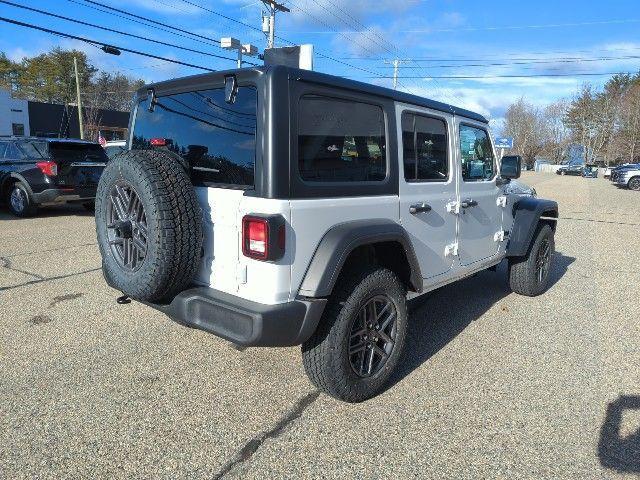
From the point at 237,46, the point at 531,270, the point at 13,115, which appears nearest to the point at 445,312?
the point at 531,270

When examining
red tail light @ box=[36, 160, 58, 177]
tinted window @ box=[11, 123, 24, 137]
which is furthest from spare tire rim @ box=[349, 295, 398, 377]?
tinted window @ box=[11, 123, 24, 137]

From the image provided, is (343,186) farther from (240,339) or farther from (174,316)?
(174,316)

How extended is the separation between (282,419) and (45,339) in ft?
7.38

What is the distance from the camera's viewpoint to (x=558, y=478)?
2.38m

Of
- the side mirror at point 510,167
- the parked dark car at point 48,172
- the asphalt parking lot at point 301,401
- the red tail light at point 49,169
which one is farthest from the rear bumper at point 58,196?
the side mirror at point 510,167

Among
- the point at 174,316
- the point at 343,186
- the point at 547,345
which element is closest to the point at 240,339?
the point at 174,316

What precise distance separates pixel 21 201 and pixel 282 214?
9568 mm

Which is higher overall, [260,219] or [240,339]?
Result: [260,219]

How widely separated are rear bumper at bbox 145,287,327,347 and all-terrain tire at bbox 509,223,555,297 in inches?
132

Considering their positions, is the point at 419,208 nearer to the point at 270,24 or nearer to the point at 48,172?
the point at 48,172

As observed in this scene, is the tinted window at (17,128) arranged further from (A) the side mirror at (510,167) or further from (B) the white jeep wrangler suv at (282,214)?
(A) the side mirror at (510,167)

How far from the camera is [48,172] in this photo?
961cm

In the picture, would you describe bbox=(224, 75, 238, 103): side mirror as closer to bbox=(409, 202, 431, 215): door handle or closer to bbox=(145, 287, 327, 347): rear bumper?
bbox=(145, 287, 327, 347): rear bumper

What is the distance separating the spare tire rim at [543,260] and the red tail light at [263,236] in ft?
12.7
